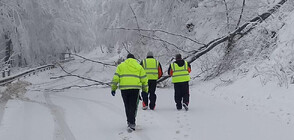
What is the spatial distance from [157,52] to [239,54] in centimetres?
530

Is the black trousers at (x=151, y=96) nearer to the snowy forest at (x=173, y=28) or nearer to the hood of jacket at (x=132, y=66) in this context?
the hood of jacket at (x=132, y=66)

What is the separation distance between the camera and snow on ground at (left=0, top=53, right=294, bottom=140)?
6.24m

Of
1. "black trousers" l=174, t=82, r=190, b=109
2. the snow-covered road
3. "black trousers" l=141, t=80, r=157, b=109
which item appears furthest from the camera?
"black trousers" l=141, t=80, r=157, b=109

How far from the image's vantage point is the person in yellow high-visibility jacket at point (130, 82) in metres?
6.70

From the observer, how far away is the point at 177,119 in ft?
25.0

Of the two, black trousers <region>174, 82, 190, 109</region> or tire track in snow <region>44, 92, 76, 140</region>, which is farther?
black trousers <region>174, 82, 190, 109</region>

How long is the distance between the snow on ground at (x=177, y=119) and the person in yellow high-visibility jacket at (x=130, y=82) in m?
0.43

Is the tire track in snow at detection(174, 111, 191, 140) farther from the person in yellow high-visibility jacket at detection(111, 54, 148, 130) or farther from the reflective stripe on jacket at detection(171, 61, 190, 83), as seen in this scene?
the person in yellow high-visibility jacket at detection(111, 54, 148, 130)

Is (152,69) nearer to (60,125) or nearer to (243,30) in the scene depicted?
(60,125)

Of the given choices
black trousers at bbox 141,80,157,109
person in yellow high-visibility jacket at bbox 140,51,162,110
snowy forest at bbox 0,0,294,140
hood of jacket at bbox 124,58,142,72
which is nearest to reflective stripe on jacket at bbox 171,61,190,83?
person in yellow high-visibility jacket at bbox 140,51,162,110

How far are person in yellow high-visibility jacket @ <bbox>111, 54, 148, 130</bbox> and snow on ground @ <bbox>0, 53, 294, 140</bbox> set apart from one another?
433 millimetres

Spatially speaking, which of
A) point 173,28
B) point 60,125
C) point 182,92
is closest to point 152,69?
point 182,92

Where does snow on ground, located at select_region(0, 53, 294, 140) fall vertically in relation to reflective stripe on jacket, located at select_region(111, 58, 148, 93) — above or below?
below

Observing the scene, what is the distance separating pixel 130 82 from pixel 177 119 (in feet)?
5.61
